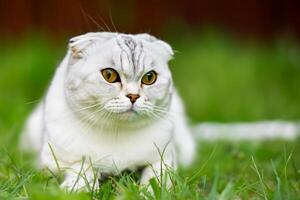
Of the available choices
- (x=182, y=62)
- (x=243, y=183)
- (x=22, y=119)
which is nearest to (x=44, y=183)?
(x=243, y=183)

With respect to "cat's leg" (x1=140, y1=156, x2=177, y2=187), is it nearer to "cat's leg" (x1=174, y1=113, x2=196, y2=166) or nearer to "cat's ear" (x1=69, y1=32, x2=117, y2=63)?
"cat's ear" (x1=69, y1=32, x2=117, y2=63)

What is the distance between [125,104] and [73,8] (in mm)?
4153

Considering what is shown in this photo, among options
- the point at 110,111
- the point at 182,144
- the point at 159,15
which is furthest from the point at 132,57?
the point at 159,15

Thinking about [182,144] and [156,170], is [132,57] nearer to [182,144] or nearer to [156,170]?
[156,170]

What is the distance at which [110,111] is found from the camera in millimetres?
2713

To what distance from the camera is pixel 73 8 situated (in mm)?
6688

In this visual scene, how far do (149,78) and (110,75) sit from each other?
167 mm

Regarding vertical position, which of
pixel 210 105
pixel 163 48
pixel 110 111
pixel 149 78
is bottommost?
pixel 210 105

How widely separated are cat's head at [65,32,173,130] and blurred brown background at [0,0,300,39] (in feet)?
11.2

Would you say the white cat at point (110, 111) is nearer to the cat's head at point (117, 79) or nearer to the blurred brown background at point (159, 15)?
the cat's head at point (117, 79)

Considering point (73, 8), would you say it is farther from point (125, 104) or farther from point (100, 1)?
point (125, 104)

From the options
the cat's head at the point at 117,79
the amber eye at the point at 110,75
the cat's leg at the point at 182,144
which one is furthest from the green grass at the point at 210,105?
the amber eye at the point at 110,75

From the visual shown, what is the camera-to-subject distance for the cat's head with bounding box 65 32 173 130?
2707mm

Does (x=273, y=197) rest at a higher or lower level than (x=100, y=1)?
lower
